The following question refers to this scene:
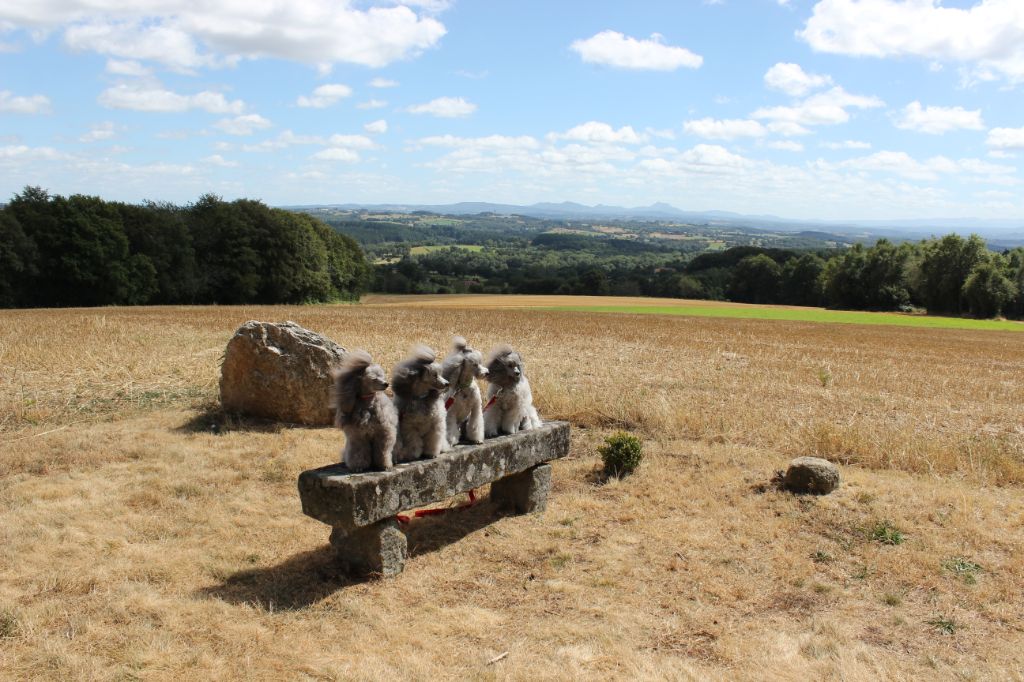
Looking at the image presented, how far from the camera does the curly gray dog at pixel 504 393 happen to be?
750 cm

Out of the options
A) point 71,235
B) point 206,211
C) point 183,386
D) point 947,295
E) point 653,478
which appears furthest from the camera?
point 947,295

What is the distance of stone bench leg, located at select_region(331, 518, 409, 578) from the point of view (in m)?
6.27

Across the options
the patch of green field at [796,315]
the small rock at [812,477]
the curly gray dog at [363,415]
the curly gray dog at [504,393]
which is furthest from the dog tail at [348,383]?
the patch of green field at [796,315]

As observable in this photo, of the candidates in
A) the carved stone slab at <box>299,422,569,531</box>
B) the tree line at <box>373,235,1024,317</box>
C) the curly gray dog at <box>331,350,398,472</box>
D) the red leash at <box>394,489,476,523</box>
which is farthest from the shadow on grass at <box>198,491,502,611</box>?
the tree line at <box>373,235,1024,317</box>

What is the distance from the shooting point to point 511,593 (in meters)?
6.20

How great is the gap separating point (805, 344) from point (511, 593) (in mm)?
25907

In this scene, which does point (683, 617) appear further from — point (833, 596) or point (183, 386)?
point (183, 386)

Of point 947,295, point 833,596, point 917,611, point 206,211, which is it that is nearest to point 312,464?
point 833,596

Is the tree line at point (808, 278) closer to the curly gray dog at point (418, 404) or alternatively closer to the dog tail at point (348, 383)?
the curly gray dog at point (418, 404)

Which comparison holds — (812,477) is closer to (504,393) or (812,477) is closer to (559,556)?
(559,556)

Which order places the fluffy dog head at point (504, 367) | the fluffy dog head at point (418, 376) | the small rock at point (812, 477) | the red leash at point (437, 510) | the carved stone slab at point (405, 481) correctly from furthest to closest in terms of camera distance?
1. the small rock at point (812, 477)
2. the red leash at point (437, 510)
3. the fluffy dog head at point (504, 367)
4. the fluffy dog head at point (418, 376)
5. the carved stone slab at point (405, 481)

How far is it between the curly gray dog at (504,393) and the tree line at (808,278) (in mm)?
69981

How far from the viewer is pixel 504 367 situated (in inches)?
295

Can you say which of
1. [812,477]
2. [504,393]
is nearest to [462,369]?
[504,393]
